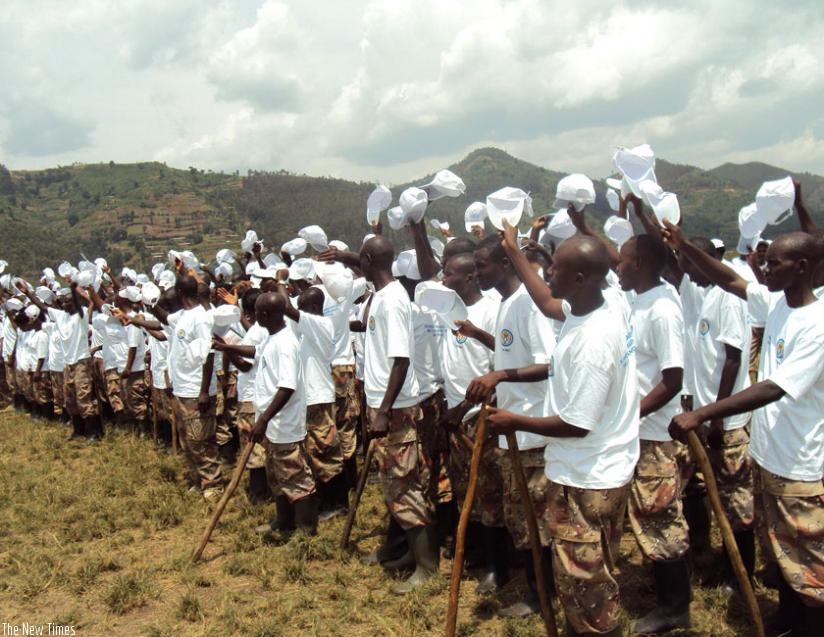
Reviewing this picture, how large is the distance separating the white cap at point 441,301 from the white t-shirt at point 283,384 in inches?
56.9

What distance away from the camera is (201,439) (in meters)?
6.93

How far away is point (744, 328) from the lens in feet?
13.6

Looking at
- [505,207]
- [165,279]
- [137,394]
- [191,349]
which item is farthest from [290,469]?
[165,279]

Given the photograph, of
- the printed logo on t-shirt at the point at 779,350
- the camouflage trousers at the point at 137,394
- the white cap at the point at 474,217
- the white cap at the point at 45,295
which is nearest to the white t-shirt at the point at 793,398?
the printed logo on t-shirt at the point at 779,350

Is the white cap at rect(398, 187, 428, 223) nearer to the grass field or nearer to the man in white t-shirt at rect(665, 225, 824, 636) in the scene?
the man in white t-shirt at rect(665, 225, 824, 636)

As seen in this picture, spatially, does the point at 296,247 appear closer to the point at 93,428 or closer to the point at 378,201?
the point at 378,201

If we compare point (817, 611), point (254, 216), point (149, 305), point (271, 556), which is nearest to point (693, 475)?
point (817, 611)

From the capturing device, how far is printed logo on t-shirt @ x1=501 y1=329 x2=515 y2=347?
12.1 ft

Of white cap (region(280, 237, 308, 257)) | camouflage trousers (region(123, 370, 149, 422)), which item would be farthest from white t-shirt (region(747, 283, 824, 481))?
camouflage trousers (region(123, 370, 149, 422))

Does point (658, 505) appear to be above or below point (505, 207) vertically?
below

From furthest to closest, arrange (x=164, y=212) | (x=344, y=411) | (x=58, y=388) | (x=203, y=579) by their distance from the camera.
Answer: (x=164, y=212), (x=58, y=388), (x=344, y=411), (x=203, y=579)

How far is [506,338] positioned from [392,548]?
2259 millimetres

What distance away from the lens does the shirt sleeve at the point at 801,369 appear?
2.86 metres

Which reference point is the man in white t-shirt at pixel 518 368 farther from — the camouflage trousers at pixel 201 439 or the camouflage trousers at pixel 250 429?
the camouflage trousers at pixel 201 439
